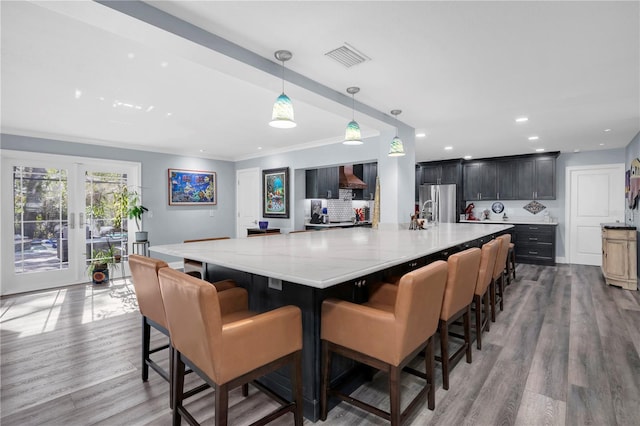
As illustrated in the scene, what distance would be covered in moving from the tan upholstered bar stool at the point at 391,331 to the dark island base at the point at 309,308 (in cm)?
6

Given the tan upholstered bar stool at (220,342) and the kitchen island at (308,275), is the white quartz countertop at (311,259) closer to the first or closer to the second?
the kitchen island at (308,275)

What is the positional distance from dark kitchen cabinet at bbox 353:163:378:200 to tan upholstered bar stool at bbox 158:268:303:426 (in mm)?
6592

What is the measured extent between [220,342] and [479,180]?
7671 millimetres

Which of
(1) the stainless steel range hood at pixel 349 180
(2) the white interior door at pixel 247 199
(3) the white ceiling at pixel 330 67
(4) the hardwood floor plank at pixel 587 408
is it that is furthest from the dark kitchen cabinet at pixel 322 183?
(4) the hardwood floor plank at pixel 587 408

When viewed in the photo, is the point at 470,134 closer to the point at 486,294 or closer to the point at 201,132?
the point at 486,294

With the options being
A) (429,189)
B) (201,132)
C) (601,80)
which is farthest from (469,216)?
(201,132)

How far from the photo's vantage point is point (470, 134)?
5.11m

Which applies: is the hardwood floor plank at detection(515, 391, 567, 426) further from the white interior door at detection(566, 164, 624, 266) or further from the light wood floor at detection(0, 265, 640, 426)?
the white interior door at detection(566, 164, 624, 266)

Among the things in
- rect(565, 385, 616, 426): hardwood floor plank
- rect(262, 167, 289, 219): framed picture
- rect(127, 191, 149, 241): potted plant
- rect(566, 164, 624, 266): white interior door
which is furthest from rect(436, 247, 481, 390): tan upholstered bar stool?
rect(566, 164, 624, 266): white interior door

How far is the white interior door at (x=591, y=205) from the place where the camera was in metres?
6.32

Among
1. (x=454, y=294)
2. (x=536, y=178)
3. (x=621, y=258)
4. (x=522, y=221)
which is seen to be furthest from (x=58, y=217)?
(x=536, y=178)

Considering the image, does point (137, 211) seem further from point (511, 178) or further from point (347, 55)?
point (511, 178)

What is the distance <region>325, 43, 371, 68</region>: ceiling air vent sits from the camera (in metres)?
2.38

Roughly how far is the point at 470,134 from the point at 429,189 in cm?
307
